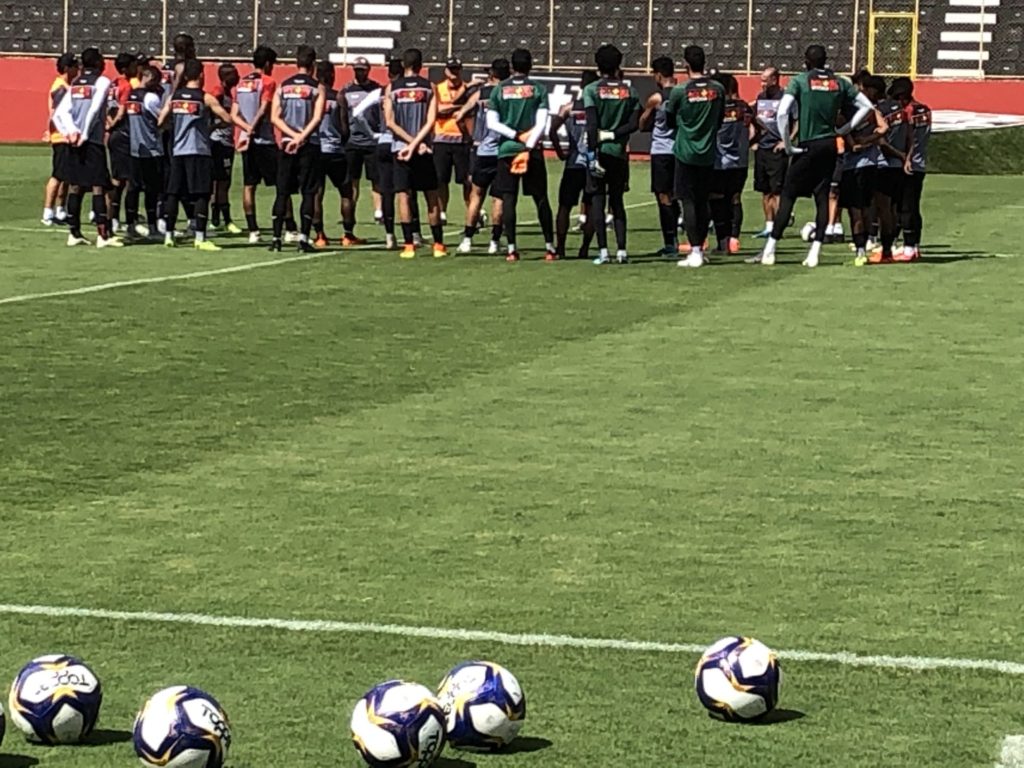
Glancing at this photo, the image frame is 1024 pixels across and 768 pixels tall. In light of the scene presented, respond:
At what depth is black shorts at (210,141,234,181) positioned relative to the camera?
22.9 metres

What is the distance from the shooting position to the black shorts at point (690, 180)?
20.1 metres

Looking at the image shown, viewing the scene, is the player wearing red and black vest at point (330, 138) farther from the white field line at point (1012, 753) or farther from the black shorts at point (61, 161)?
the white field line at point (1012, 753)

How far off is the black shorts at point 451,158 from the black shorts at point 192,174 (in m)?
2.51

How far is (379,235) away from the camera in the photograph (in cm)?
2383

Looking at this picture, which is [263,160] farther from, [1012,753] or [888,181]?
[1012,753]

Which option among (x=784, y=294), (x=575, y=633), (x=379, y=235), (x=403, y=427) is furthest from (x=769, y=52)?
(x=575, y=633)

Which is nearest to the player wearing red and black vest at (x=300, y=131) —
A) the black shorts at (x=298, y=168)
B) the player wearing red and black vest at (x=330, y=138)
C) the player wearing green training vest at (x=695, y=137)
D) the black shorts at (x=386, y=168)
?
the black shorts at (x=298, y=168)

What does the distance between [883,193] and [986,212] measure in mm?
8701

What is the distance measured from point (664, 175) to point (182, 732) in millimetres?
17133

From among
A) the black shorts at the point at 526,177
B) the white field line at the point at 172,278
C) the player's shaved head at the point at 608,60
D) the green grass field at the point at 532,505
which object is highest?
the player's shaved head at the point at 608,60

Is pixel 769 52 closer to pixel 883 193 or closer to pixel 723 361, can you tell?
pixel 883 193

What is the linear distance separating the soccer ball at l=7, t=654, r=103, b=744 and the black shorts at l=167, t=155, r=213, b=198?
1582 cm

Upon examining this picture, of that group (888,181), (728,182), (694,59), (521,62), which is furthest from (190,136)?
(888,181)

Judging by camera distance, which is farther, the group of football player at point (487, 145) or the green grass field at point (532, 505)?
the group of football player at point (487, 145)
